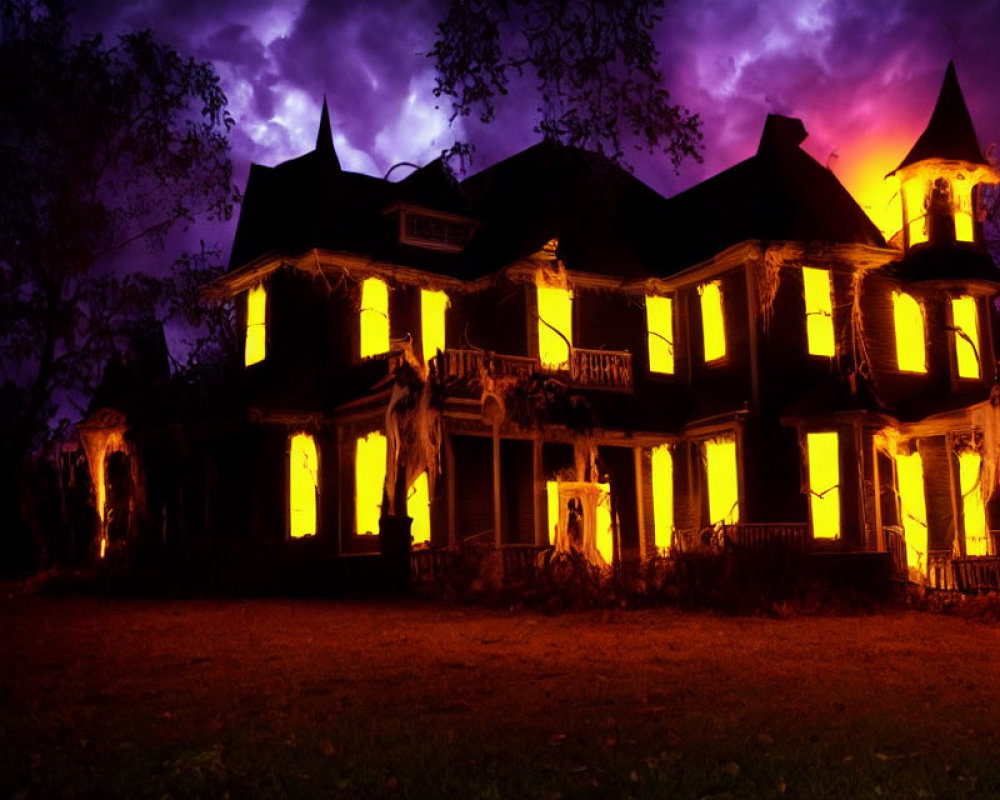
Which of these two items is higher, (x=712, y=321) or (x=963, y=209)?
(x=963, y=209)

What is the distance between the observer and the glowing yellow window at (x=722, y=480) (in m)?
23.7

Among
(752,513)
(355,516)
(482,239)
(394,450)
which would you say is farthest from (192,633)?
(482,239)

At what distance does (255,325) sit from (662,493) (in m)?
9.54

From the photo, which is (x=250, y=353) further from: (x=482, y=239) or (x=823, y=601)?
(x=823, y=601)

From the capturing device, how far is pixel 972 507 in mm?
23375

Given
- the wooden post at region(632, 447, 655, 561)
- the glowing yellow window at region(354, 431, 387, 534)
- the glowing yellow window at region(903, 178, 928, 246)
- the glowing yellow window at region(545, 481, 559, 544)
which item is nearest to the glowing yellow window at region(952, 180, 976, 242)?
the glowing yellow window at region(903, 178, 928, 246)

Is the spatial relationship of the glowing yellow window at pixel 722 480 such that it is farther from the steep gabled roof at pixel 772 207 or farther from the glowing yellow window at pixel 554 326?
the steep gabled roof at pixel 772 207

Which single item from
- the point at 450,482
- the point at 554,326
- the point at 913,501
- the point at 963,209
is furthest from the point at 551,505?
the point at 963,209

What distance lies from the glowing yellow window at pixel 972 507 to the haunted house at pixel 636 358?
48 millimetres

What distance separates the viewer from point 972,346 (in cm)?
2462

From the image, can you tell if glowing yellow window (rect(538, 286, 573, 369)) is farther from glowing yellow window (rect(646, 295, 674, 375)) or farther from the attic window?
the attic window

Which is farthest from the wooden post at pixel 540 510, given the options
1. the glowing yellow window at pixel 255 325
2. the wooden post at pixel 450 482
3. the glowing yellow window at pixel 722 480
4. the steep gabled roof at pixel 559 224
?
the glowing yellow window at pixel 255 325

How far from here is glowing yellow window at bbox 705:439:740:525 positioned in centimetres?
2373

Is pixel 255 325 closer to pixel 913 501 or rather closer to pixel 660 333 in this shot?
pixel 660 333
